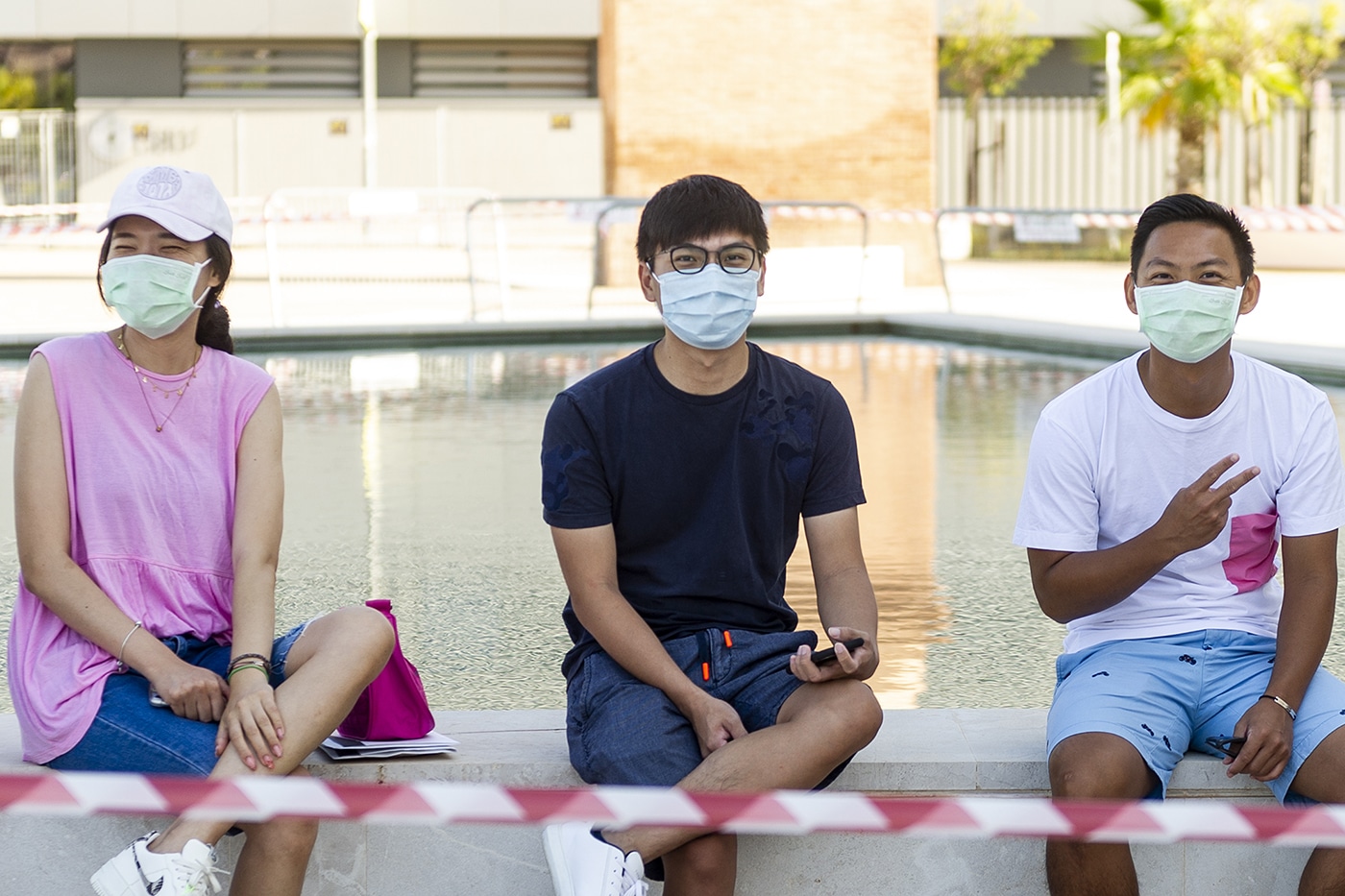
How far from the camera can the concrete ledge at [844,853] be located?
3.22 metres

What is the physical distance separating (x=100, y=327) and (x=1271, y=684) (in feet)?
43.2

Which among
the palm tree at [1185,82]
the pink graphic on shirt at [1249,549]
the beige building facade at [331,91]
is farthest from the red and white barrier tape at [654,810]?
the palm tree at [1185,82]

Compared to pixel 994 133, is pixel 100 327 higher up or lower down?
lower down

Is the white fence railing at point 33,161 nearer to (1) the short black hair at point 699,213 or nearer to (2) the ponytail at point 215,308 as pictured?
(2) the ponytail at point 215,308

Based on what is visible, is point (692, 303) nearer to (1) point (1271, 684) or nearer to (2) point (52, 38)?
(1) point (1271, 684)

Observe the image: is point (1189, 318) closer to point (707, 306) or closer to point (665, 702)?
point (707, 306)

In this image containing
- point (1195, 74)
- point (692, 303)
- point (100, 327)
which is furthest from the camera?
point (1195, 74)

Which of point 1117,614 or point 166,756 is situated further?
point 1117,614

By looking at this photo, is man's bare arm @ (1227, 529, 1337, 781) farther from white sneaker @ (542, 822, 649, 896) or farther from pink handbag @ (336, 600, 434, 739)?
pink handbag @ (336, 600, 434, 739)

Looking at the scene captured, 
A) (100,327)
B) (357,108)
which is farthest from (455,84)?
(100,327)

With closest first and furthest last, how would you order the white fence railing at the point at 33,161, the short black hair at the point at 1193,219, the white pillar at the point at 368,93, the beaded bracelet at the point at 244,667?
1. the beaded bracelet at the point at 244,667
2. the short black hair at the point at 1193,219
3. the white pillar at the point at 368,93
4. the white fence railing at the point at 33,161

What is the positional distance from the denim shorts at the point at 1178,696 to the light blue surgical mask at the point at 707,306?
0.90 metres

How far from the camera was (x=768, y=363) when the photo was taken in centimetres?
340

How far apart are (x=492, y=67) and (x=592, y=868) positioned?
3023 centimetres
